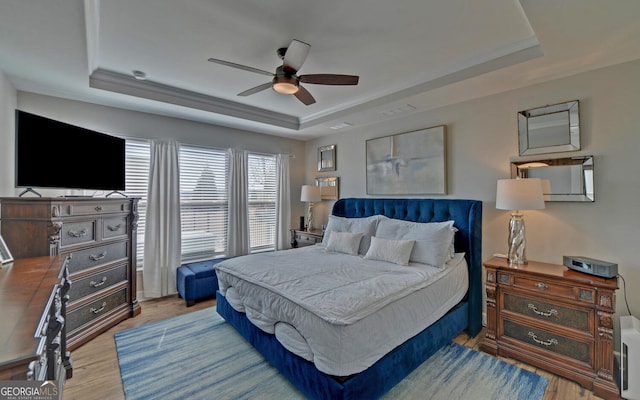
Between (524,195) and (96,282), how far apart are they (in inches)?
168

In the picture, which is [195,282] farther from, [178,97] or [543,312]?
[543,312]

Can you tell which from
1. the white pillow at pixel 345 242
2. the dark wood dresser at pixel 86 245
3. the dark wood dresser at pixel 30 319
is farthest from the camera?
the white pillow at pixel 345 242

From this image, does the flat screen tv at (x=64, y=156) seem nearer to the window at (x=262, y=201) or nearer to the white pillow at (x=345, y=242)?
the window at (x=262, y=201)

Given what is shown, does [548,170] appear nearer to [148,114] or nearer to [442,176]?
[442,176]

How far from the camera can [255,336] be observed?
2.47m

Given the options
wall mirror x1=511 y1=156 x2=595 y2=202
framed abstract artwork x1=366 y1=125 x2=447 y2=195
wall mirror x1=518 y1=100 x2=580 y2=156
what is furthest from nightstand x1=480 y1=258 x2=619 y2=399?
framed abstract artwork x1=366 y1=125 x2=447 y2=195

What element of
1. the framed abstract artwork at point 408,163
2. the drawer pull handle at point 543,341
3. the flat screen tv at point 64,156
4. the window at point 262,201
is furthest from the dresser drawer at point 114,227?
the drawer pull handle at point 543,341

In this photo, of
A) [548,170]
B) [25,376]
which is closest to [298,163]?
[548,170]

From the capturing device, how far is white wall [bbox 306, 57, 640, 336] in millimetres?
2314

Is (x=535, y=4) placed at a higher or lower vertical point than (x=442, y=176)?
higher

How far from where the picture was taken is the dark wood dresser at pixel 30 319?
30.3 inches

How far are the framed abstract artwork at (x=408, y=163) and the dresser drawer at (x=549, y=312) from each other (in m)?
1.43

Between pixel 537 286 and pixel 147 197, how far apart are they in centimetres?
Answer: 452

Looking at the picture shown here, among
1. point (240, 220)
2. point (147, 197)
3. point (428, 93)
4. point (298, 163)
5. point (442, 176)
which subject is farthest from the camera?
point (298, 163)
